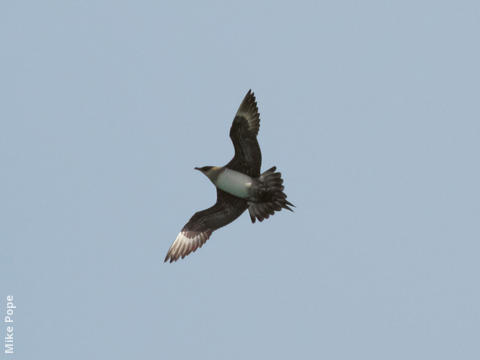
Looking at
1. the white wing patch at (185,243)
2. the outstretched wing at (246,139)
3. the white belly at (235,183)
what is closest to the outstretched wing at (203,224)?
the white wing patch at (185,243)

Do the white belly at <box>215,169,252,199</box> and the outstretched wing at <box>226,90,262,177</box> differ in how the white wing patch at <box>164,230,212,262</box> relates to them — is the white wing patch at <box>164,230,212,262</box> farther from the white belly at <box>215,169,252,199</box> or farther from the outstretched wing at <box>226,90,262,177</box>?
the outstretched wing at <box>226,90,262,177</box>

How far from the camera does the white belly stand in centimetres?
1630

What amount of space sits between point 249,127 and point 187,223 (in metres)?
2.49

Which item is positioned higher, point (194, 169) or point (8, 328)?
point (194, 169)

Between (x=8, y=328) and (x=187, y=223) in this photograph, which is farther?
(x=187, y=223)

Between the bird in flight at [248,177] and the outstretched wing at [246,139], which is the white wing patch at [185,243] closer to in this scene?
the bird in flight at [248,177]

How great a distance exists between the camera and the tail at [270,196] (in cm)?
1611

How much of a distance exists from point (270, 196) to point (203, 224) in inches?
69.5

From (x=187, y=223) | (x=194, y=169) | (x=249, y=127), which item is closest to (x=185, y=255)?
(x=187, y=223)

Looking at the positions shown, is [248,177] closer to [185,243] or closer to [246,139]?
[246,139]

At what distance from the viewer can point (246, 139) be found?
53.2 ft

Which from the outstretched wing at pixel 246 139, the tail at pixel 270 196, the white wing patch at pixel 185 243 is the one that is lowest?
the white wing patch at pixel 185 243

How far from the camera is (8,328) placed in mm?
15984

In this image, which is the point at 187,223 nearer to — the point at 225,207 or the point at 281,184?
the point at 225,207
